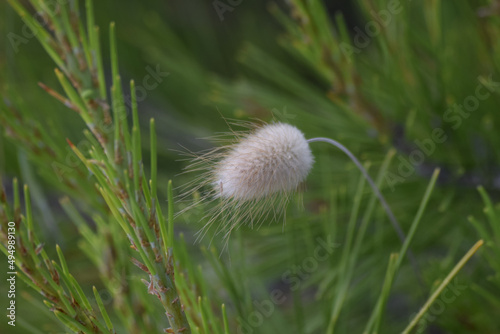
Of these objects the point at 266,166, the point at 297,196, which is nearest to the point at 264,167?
the point at 266,166

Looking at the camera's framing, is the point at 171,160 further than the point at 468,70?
Yes

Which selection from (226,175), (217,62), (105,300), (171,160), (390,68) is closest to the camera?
(226,175)

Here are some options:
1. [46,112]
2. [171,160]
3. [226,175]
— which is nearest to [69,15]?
[226,175]

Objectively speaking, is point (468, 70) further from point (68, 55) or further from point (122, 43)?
point (122, 43)
